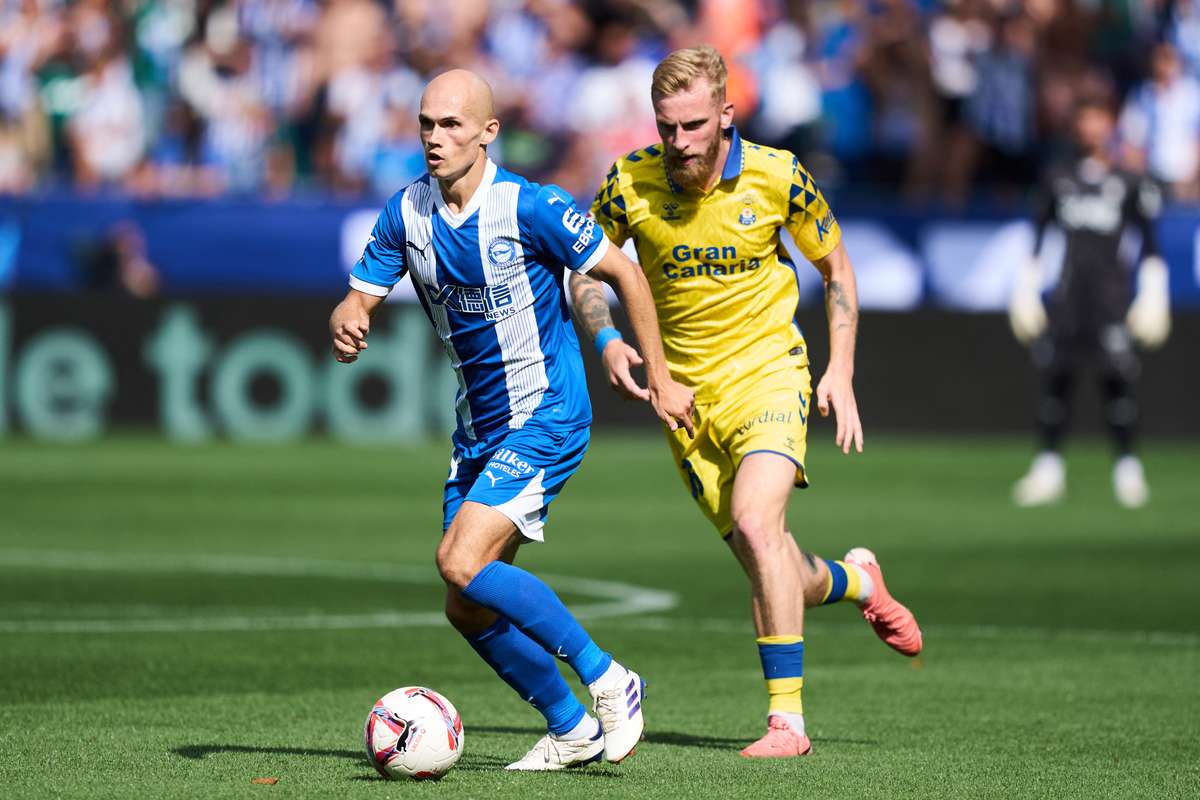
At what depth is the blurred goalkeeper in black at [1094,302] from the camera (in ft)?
54.9

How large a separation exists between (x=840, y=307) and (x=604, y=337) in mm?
1126

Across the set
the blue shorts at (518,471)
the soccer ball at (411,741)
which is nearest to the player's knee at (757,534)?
the blue shorts at (518,471)

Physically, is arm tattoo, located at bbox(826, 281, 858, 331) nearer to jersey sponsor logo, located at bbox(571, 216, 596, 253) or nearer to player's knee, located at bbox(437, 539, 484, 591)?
jersey sponsor logo, located at bbox(571, 216, 596, 253)

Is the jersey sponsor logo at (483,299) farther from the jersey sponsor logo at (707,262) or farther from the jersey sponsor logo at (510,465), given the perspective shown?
the jersey sponsor logo at (707,262)

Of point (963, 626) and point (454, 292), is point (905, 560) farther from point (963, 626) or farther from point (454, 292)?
point (454, 292)

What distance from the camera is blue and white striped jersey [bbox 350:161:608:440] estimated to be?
690cm

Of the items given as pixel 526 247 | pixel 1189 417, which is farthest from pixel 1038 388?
pixel 526 247

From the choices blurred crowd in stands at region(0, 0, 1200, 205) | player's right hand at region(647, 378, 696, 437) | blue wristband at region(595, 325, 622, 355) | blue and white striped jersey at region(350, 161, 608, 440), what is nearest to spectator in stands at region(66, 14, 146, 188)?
blurred crowd in stands at region(0, 0, 1200, 205)

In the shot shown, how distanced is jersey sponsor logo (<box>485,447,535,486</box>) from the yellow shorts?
0.96 meters

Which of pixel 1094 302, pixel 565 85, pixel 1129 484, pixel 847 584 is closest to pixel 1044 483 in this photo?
pixel 1129 484

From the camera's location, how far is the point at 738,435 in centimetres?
770

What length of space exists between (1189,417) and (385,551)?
9.80m

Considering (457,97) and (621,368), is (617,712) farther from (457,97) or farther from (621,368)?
(457,97)

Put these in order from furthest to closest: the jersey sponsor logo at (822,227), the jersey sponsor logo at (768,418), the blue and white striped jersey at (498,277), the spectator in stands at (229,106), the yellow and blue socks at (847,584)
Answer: the spectator in stands at (229,106) < the yellow and blue socks at (847,584) < the jersey sponsor logo at (822,227) < the jersey sponsor logo at (768,418) < the blue and white striped jersey at (498,277)
